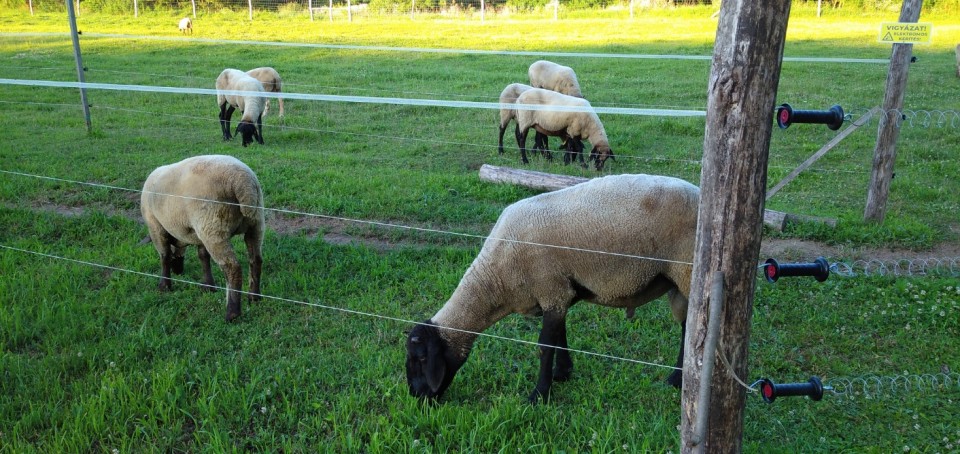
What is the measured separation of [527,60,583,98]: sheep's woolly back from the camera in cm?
1349

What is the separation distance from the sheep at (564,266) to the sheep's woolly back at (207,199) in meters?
2.23

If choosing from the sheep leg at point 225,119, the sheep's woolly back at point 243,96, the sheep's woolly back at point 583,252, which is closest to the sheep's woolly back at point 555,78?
the sheep's woolly back at point 243,96

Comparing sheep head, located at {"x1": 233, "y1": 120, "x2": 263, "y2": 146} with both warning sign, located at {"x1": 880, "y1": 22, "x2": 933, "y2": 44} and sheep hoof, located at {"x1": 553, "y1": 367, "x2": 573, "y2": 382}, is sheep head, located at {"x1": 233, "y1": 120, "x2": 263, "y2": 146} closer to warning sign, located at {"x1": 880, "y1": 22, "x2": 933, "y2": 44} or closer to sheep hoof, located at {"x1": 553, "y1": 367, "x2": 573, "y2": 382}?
sheep hoof, located at {"x1": 553, "y1": 367, "x2": 573, "y2": 382}

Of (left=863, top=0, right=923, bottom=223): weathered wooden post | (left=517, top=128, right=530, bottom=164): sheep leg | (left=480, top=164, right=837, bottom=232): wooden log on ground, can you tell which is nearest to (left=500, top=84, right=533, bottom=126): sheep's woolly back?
(left=517, top=128, right=530, bottom=164): sheep leg

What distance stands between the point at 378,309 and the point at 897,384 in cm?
376

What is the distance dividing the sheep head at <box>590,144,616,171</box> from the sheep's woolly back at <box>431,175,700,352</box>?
5.69 meters

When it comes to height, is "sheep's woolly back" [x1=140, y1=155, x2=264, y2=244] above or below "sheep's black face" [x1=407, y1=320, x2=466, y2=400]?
above

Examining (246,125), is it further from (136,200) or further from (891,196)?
(891,196)

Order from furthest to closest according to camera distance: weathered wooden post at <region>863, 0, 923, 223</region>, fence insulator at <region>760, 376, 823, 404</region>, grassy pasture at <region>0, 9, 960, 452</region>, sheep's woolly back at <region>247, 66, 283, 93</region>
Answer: sheep's woolly back at <region>247, 66, 283, 93</region>, weathered wooden post at <region>863, 0, 923, 223</region>, grassy pasture at <region>0, 9, 960, 452</region>, fence insulator at <region>760, 376, 823, 404</region>

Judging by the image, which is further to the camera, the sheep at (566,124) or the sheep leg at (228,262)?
the sheep at (566,124)

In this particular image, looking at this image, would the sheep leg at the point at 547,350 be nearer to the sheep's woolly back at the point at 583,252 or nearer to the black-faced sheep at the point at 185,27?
the sheep's woolly back at the point at 583,252

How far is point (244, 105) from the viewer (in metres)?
12.8

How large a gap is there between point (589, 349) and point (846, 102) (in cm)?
1062

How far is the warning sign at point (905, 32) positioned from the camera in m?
6.46
